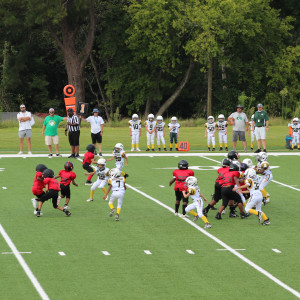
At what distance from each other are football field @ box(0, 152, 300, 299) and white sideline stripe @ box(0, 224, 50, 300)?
16mm

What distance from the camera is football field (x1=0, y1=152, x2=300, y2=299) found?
1278 cm

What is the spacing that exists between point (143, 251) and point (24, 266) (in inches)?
95.3

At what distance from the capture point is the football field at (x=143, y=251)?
12781 mm

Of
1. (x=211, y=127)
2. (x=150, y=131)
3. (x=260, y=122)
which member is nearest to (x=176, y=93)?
(x=211, y=127)

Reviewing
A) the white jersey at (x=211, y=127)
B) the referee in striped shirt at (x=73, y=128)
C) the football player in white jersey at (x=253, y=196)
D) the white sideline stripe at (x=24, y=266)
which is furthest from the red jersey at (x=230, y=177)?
the white jersey at (x=211, y=127)

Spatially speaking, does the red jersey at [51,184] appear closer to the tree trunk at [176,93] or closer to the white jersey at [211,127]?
the white jersey at [211,127]

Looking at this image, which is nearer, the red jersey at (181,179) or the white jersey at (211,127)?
the red jersey at (181,179)

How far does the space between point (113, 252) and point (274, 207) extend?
250 inches

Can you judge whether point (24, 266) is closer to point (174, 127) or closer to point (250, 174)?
point (250, 174)

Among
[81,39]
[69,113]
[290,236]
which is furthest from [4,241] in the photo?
[81,39]

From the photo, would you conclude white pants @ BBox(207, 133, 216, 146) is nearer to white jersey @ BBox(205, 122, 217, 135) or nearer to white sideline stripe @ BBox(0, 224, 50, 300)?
white jersey @ BBox(205, 122, 217, 135)

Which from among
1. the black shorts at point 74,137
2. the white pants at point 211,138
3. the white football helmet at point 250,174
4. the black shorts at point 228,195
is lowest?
the black shorts at point 228,195

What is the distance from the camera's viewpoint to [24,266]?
46.1ft

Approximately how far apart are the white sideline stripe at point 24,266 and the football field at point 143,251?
0.05ft
